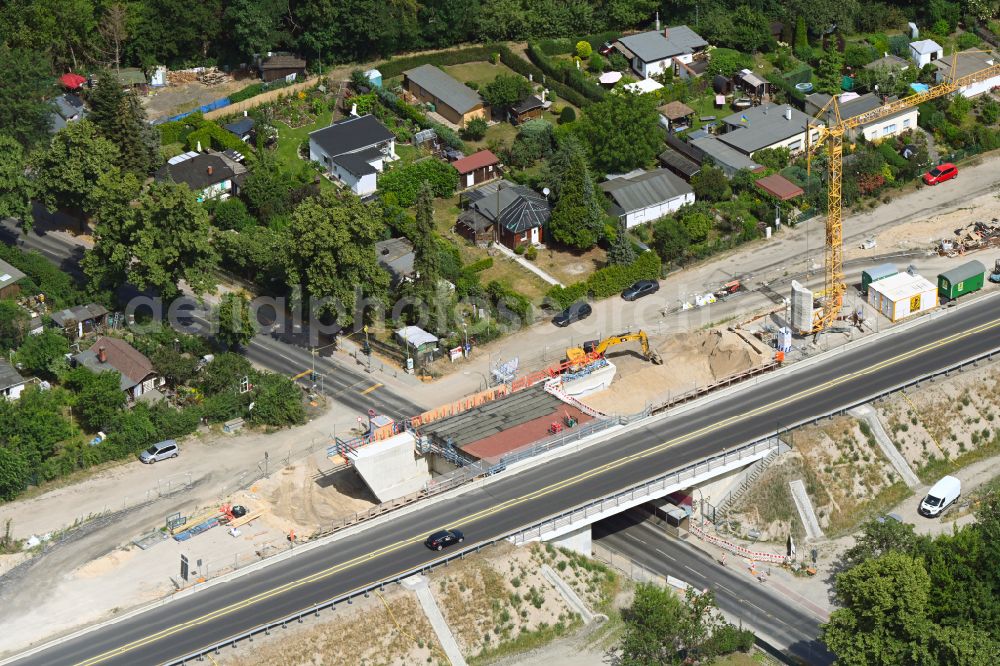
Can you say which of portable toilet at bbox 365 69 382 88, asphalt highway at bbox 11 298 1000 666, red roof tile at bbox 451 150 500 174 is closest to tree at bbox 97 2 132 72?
portable toilet at bbox 365 69 382 88

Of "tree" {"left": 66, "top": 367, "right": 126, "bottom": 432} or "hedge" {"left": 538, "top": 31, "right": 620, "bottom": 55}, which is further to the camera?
"hedge" {"left": 538, "top": 31, "right": 620, "bottom": 55}

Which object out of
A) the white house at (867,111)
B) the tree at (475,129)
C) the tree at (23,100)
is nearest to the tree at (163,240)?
the tree at (23,100)

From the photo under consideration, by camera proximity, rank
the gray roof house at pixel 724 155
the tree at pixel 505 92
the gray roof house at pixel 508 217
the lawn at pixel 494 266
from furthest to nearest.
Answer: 1. the tree at pixel 505 92
2. the gray roof house at pixel 724 155
3. the gray roof house at pixel 508 217
4. the lawn at pixel 494 266

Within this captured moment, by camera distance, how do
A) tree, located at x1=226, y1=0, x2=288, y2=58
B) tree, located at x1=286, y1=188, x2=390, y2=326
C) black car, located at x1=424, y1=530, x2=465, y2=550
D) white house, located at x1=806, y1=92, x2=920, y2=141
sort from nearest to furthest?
black car, located at x1=424, y1=530, x2=465, y2=550 < tree, located at x1=286, y1=188, x2=390, y2=326 < white house, located at x1=806, y1=92, x2=920, y2=141 < tree, located at x1=226, y1=0, x2=288, y2=58

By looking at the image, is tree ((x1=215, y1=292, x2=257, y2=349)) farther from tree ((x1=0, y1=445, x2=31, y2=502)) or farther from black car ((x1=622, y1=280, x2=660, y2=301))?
black car ((x1=622, y1=280, x2=660, y2=301))

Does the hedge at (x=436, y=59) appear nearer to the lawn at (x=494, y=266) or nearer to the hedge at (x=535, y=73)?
the hedge at (x=535, y=73)

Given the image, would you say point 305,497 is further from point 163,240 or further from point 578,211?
point 578,211
